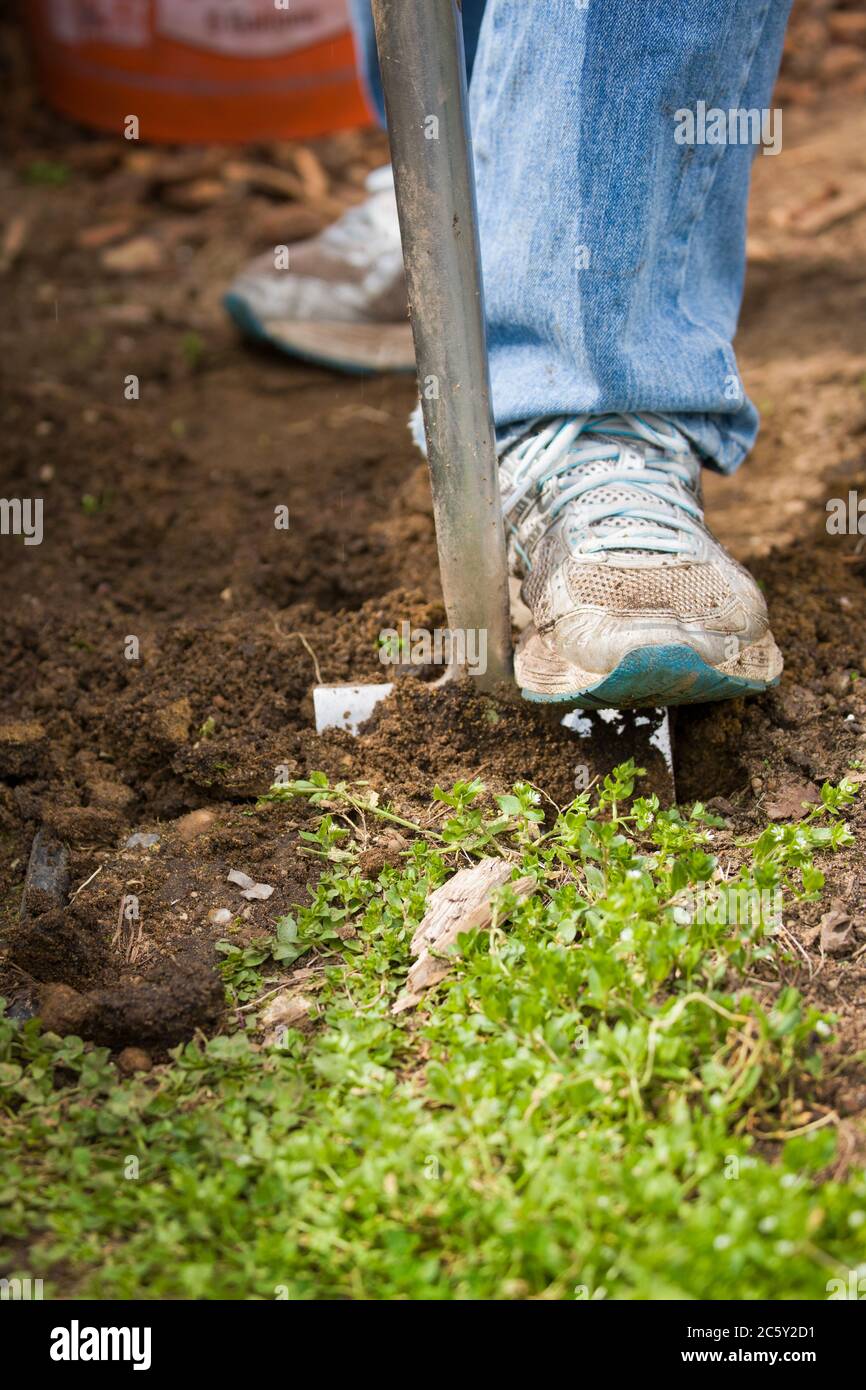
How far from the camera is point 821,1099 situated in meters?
1.48

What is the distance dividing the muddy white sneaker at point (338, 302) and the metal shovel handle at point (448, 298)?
1.58m

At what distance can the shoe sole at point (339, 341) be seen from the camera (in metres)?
3.38

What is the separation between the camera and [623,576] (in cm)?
190

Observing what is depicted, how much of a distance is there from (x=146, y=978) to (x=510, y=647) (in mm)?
728

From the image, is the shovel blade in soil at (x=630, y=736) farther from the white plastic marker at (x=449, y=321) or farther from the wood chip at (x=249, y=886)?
the wood chip at (x=249, y=886)

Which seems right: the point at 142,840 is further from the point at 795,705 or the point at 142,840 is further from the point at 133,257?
the point at 133,257

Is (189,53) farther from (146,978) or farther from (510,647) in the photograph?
Answer: (146,978)

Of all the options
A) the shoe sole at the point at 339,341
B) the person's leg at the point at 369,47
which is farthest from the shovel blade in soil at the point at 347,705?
the shoe sole at the point at 339,341

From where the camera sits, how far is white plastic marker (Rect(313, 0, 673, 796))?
5.28ft

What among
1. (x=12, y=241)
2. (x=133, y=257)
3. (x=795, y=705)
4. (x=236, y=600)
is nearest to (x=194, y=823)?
(x=236, y=600)

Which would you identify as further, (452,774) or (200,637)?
(200,637)

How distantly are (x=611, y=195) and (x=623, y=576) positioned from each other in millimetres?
544
